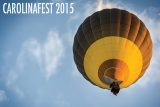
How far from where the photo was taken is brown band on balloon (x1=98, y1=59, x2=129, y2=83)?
2108cm

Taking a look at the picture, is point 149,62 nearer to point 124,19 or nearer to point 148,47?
point 148,47

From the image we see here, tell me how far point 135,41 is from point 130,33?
0.37 meters

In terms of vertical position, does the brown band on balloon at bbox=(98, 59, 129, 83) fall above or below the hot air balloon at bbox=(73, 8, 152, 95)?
below

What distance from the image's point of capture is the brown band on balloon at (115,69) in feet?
69.2

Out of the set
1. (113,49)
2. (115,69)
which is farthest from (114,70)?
(113,49)

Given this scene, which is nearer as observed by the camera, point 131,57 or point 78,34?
point 131,57

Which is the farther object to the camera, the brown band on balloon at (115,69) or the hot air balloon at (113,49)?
the hot air balloon at (113,49)

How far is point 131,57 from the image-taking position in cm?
2152

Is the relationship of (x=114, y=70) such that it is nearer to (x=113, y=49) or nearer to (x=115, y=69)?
(x=115, y=69)

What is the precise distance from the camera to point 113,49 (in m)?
21.4

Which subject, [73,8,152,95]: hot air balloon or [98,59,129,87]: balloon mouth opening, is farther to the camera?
[73,8,152,95]: hot air balloon

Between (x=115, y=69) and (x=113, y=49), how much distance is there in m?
0.82

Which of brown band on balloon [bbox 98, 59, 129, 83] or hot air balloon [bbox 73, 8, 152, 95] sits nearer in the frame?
brown band on balloon [bbox 98, 59, 129, 83]

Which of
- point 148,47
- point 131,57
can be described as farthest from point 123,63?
point 148,47
